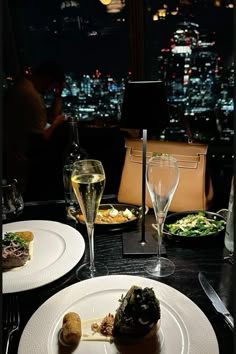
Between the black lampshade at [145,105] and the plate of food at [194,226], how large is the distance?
36cm

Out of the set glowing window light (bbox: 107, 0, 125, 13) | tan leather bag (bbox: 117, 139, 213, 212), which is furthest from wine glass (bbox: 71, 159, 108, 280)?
glowing window light (bbox: 107, 0, 125, 13)

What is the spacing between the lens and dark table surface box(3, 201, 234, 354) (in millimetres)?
809

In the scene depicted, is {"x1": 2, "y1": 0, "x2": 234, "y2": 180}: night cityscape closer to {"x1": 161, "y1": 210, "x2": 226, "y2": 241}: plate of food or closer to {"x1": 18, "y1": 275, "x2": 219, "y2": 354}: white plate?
{"x1": 161, "y1": 210, "x2": 226, "y2": 241}: plate of food

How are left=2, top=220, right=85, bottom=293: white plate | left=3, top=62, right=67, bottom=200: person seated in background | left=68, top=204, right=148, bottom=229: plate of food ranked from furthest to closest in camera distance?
left=3, top=62, right=67, bottom=200: person seated in background, left=68, top=204, right=148, bottom=229: plate of food, left=2, top=220, right=85, bottom=293: white plate

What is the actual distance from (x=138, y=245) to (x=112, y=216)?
0.23 meters

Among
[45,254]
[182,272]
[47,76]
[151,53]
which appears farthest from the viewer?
[47,76]

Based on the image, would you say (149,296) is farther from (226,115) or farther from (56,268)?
(226,115)

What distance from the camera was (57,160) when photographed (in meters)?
2.88

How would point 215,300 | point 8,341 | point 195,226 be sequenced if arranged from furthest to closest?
1. point 195,226
2. point 215,300
3. point 8,341

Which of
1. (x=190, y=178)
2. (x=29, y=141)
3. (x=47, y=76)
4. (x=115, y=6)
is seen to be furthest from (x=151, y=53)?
(x=190, y=178)

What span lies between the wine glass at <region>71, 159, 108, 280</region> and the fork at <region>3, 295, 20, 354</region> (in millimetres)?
202

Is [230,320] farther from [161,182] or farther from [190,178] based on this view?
[190,178]

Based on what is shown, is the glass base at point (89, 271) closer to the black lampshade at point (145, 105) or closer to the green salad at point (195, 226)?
the green salad at point (195, 226)

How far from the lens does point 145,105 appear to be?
3.68 ft
